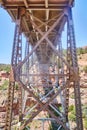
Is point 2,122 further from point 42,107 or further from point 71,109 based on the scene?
point 42,107

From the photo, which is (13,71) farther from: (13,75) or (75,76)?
(75,76)

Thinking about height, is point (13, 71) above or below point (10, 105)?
above

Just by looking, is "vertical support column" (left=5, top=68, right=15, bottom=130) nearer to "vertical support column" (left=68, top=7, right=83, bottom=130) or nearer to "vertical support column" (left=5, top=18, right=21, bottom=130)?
"vertical support column" (left=5, top=18, right=21, bottom=130)

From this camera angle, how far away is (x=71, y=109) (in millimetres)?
18625

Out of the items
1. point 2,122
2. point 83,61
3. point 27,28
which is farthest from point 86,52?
point 27,28

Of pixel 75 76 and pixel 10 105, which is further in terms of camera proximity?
pixel 75 76

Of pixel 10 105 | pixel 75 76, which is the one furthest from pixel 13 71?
pixel 75 76

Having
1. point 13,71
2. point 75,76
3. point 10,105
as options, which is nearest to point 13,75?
point 13,71

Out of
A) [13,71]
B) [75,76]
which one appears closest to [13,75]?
[13,71]

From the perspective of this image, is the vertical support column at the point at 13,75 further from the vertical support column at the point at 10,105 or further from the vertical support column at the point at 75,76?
the vertical support column at the point at 75,76

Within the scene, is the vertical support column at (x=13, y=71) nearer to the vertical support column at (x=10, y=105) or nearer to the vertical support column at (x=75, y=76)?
the vertical support column at (x=10, y=105)

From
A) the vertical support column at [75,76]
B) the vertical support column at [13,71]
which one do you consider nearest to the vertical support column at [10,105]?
the vertical support column at [13,71]

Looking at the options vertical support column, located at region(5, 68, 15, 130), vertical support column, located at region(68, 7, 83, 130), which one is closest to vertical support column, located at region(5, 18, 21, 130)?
vertical support column, located at region(5, 68, 15, 130)

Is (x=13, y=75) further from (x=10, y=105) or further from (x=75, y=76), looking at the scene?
(x=75, y=76)
